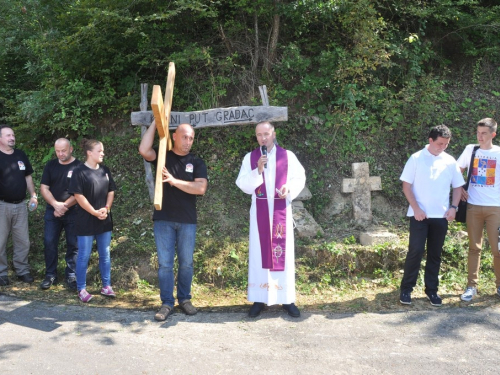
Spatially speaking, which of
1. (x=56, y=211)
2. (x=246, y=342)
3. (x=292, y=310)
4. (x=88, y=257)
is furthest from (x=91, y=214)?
(x=292, y=310)

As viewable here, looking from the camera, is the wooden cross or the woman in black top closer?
the woman in black top

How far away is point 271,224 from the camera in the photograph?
527cm

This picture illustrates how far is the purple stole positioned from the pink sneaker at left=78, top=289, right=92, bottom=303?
208 cm

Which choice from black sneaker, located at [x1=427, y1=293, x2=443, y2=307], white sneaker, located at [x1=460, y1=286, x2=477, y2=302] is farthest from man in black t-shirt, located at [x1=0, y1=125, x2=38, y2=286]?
white sneaker, located at [x1=460, y1=286, x2=477, y2=302]

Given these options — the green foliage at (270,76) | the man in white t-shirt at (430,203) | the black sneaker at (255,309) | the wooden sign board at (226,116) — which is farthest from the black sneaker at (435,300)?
the wooden sign board at (226,116)

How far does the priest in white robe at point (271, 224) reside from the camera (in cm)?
516

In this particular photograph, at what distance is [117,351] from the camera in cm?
421

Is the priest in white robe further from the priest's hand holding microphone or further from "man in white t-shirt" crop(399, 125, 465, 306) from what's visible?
"man in white t-shirt" crop(399, 125, 465, 306)

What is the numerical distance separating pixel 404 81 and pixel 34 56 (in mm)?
7374

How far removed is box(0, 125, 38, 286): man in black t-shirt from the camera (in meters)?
6.32

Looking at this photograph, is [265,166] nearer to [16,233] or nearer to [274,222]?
[274,222]

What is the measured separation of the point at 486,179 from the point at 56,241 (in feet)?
17.4

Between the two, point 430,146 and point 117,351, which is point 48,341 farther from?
point 430,146

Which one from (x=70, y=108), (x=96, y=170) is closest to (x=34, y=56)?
(x=70, y=108)
